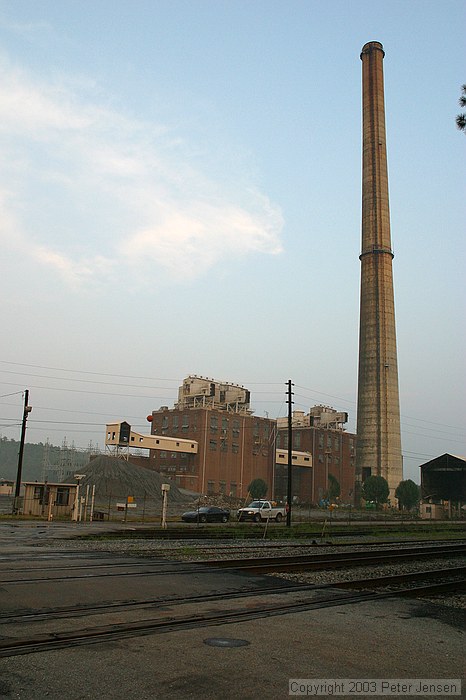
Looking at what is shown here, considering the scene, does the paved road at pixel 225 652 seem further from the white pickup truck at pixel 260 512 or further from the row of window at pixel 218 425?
the row of window at pixel 218 425

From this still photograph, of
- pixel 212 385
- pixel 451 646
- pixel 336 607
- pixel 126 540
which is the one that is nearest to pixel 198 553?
pixel 126 540

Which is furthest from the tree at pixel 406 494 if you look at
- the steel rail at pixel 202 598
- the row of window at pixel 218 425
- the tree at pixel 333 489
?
the steel rail at pixel 202 598

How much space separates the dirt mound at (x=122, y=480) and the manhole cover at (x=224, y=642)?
243 ft

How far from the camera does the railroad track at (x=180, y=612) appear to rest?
26.6 feet

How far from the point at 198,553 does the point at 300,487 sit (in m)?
109

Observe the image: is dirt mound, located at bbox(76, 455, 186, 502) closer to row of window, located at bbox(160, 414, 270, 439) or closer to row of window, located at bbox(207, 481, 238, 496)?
row of window, located at bbox(207, 481, 238, 496)

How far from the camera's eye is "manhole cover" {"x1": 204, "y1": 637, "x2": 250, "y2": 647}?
8.18m

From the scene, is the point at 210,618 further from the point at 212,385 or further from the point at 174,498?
the point at 212,385

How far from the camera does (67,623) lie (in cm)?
912

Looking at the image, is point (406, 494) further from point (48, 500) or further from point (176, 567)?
point (176, 567)

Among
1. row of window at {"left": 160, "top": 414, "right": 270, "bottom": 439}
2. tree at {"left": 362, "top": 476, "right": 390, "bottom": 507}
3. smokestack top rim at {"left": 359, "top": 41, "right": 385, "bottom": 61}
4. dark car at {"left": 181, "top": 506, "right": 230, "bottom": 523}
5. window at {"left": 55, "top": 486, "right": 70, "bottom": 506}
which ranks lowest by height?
dark car at {"left": 181, "top": 506, "right": 230, "bottom": 523}

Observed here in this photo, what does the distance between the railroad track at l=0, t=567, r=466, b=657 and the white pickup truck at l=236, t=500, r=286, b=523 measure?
34.6m

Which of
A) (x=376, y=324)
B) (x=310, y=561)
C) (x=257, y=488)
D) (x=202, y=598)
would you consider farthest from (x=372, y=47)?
(x=202, y=598)

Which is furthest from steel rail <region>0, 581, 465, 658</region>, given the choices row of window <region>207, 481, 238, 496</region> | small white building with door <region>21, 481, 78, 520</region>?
row of window <region>207, 481, 238, 496</region>
